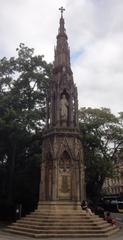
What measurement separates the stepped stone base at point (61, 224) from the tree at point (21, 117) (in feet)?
29.7

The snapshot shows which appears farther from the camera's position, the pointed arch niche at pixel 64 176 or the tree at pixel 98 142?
the tree at pixel 98 142

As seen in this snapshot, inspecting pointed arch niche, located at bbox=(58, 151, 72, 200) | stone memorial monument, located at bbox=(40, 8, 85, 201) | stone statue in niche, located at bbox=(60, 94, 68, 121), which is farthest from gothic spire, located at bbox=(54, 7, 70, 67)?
pointed arch niche, located at bbox=(58, 151, 72, 200)

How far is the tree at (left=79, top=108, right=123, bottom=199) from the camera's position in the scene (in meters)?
32.2

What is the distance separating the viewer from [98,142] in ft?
109

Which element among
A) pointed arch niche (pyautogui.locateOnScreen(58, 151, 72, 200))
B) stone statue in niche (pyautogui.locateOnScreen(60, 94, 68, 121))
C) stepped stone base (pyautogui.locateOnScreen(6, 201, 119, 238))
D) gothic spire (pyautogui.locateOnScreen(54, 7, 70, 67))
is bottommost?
stepped stone base (pyautogui.locateOnScreen(6, 201, 119, 238))

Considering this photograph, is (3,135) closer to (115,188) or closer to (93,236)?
(93,236)

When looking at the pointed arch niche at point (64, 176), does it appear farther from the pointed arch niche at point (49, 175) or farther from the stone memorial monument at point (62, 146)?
the pointed arch niche at point (49, 175)

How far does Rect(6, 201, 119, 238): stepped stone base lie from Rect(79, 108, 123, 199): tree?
1471cm

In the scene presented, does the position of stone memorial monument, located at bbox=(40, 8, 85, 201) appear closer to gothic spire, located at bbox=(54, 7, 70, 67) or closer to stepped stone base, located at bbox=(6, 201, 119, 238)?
gothic spire, located at bbox=(54, 7, 70, 67)

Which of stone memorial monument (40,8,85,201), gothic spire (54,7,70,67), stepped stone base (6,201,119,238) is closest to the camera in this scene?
stepped stone base (6,201,119,238)

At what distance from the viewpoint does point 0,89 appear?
30.1 metres

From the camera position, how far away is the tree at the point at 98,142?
3216cm

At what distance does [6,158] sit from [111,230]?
15.5 metres

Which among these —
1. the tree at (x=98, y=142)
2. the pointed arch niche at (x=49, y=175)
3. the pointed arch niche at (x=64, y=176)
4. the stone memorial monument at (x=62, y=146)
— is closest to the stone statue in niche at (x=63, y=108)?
the stone memorial monument at (x=62, y=146)
